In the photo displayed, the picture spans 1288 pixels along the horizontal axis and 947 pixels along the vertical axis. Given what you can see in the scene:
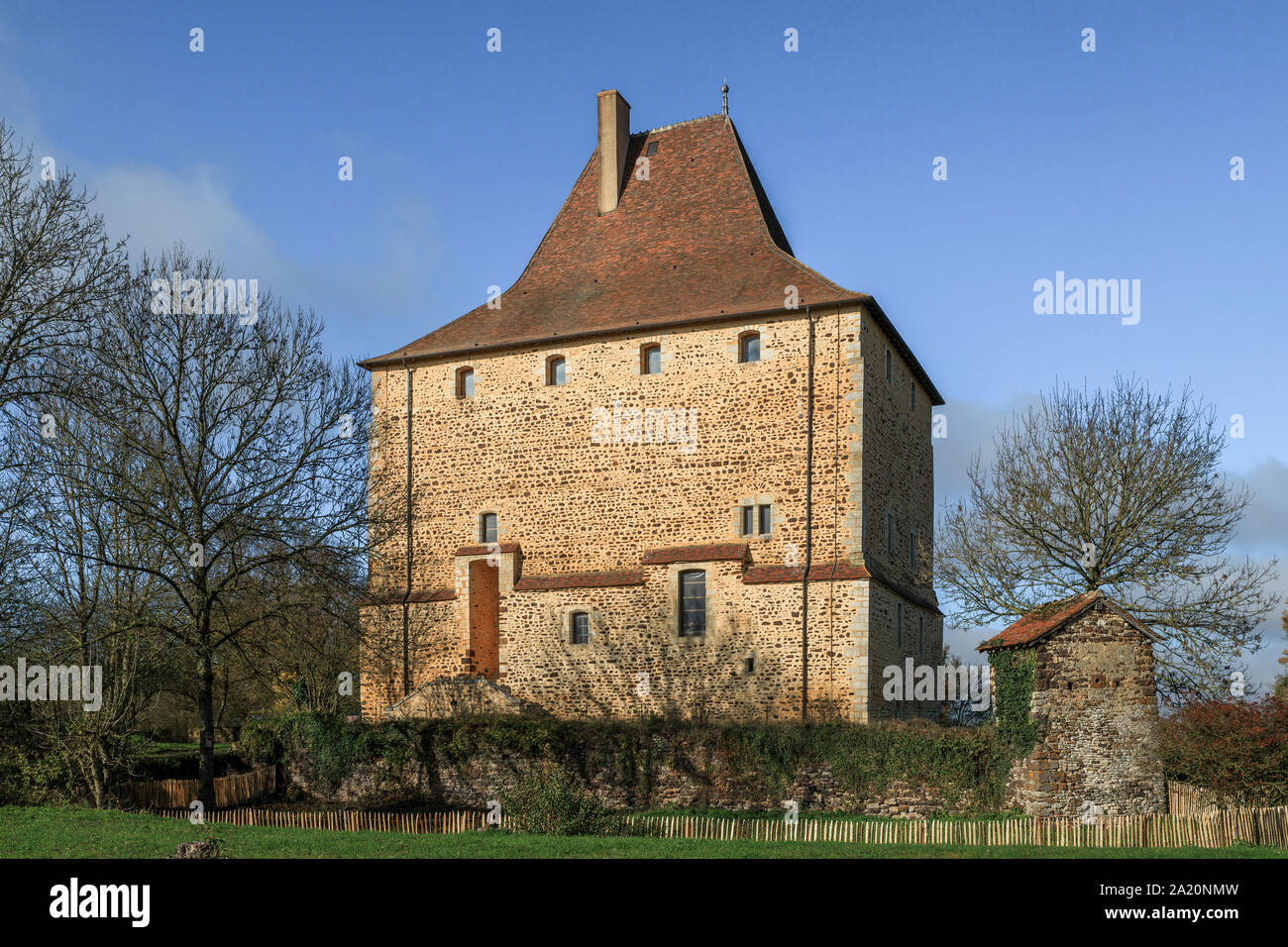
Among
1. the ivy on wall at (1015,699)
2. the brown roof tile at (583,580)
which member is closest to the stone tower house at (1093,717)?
the ivy on wall at (1015,699)

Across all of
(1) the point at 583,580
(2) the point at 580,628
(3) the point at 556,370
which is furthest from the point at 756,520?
(3) the point at 556,370

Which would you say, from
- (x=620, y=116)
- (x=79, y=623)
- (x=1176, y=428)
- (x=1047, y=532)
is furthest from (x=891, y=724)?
(x=620, y=116)

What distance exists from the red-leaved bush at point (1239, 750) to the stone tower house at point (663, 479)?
6.95 m

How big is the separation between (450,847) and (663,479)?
1242cm

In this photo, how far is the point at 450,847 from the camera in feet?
46.4

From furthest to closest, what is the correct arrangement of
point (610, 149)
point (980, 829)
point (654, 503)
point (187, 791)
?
point (610, 149) < point (654, 503) < point (187, 791) < point (980, 829)

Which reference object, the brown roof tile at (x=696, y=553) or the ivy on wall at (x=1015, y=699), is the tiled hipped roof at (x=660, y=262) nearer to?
the brown roof tile at (x=696, y=553)

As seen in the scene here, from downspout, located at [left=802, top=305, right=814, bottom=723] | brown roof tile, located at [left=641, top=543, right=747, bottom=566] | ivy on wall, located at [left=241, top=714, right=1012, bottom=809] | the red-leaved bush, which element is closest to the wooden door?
ivy on wall, located at [left=241, top=714, right=1012, bottom=809]

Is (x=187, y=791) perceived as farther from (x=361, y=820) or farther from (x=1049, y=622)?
(x=1049, y=622)

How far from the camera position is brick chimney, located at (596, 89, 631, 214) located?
29562 mm

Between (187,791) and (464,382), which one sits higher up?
(464,382)

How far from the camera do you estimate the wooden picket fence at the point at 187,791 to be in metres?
21.3
